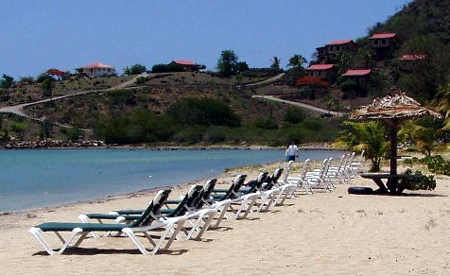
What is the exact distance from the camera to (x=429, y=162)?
26453 mm

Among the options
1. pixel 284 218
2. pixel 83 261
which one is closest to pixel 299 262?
pixel 83 261

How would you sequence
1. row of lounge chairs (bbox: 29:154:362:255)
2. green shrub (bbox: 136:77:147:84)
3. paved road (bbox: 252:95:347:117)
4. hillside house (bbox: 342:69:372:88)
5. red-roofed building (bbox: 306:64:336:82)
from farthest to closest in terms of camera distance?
red-roofed building (bbox: 306:64:336:82), green shrub (bbox: 136:77:147:84), hillside house (bbox: 342:69:372:88), paved road (bbox: 252:95:347:117), row of lounge chairs (bbox: 29:154:362:255)

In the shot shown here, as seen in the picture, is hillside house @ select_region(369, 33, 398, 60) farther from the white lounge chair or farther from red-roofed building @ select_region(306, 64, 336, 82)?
the white lounge chair

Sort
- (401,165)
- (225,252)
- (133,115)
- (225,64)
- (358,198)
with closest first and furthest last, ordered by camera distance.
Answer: (225,252)
(358,198)
(401,165)
(133,115)
(225,64)

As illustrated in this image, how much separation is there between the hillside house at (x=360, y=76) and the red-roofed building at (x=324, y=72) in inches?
325

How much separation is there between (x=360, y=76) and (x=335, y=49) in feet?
76.0

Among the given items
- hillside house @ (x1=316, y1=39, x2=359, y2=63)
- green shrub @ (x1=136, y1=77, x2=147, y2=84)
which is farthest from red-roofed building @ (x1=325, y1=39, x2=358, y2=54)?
→ green shrub @ (x1=136, y1=77, x2=147, y2=84)

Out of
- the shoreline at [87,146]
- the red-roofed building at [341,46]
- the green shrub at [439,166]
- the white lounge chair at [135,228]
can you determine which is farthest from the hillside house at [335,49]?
the white lounge chair at [135,228]

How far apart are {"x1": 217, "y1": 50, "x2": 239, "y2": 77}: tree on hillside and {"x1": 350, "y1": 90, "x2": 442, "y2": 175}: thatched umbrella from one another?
4163 inches

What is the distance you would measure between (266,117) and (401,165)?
67.9 metres

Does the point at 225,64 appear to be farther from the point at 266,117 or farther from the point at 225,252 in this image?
the point at 225,252

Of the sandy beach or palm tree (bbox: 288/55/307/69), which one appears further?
palm tree (bbox: 288/55/307/69)

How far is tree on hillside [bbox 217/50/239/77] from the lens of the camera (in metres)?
124

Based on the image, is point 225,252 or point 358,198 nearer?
point 225,252
